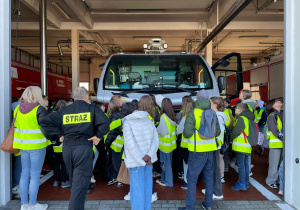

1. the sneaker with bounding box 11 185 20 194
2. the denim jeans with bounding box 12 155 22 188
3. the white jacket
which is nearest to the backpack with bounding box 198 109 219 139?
the white jacket

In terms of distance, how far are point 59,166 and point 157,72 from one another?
2.89 metres

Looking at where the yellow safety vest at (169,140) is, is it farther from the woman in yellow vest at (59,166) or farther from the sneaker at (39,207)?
the sneaker at (39,207)

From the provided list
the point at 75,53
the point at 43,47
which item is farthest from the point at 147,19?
the point at 43,47

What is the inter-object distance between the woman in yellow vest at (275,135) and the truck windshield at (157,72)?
1.72 metres

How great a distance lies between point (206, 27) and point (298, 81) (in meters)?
9.68

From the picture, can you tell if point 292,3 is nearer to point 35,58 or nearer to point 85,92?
point 85,92

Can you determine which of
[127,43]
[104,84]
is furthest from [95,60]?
[104,84]

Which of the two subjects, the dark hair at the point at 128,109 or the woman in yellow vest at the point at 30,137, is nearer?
the woman in yellow vest at the point at 30,137

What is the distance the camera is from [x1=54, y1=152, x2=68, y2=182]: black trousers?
4.97 meters

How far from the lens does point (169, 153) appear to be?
486cm

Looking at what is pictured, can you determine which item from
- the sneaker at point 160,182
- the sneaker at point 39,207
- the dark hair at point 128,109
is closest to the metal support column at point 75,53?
the sneaker at point 160,182

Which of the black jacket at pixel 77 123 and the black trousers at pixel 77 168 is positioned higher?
the black jacket at pixel 77 123

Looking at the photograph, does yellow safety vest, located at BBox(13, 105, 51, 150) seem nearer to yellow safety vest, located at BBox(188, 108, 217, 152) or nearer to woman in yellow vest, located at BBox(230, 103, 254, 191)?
yellow safety vest, located at BBox(188, 108, 217, 152)

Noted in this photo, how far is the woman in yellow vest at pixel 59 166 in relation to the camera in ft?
16.1
